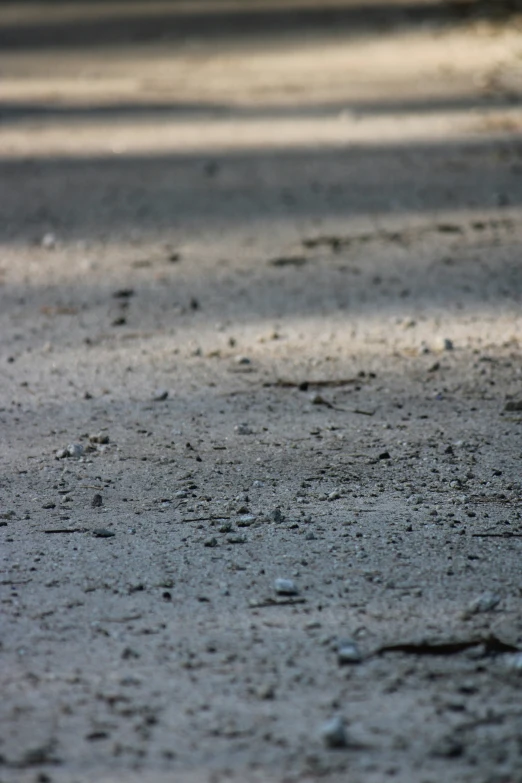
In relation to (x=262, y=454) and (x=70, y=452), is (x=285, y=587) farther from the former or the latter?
(x=70, y=452)

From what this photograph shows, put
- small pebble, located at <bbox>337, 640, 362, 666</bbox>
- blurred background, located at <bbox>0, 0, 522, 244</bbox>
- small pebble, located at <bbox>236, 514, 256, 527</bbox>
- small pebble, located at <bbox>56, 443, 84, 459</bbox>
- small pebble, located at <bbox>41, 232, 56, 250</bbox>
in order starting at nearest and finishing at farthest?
small pebble, located at <bbox>337, 640, 362, 666</bbox>, small pebble, located at <bbox>236, 514, 256, 527</bbox>, small pebble, located at <bbox>56, 443, 84, 459</bbox>, small pebble, located at <bbox>41, 232, 56, 250</bbox>, blurred background, located at <bbox>0, 0, 522, 244</bbox>

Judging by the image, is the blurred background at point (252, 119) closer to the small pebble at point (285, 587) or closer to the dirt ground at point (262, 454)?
the dirt ground at point (262, 454)

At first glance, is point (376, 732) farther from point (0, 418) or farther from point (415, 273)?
point (415, 273)

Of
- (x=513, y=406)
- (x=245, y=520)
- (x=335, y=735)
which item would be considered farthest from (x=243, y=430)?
(x=335, y=735)

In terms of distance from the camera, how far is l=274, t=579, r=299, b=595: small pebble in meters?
2.31

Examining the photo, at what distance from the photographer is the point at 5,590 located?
2354 millimetres

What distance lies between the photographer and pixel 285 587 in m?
2.32

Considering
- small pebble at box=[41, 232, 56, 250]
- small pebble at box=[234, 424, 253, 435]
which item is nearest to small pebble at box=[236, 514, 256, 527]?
small pebble at box=[234, 424, 253, 435]

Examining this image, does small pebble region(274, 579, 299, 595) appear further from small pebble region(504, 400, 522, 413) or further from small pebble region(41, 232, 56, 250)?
small pebble region(41, 232, 56, 250)

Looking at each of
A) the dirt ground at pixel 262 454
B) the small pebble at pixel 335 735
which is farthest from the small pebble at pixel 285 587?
the small pebble at pixel 335 735

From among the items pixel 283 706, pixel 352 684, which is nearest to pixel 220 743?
pixel 283 706

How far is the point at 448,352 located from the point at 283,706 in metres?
2.06

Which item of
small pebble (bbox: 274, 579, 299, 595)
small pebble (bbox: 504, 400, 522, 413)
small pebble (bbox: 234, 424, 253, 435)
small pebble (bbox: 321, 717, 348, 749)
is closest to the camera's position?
small pebble (bbox: 321, 717, 348, 749)

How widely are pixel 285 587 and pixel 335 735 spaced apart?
539 millimetres
